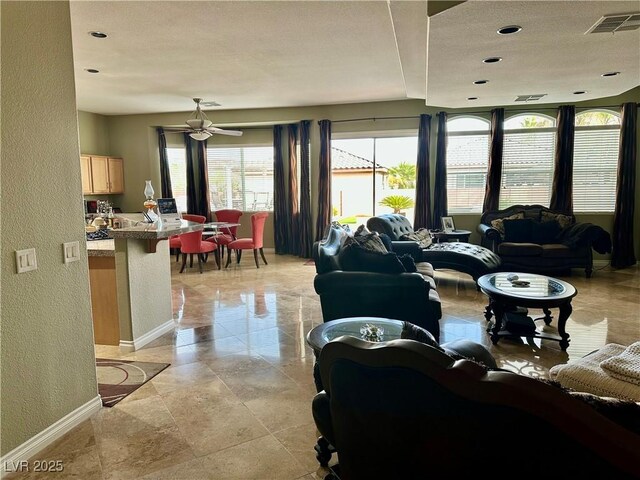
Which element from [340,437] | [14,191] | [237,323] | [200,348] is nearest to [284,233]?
[237,323]

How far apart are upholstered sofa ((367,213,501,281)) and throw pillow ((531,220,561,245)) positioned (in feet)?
4.99

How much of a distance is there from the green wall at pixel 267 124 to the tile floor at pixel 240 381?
9.98 feet

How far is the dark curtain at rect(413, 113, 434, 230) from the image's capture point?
7285 mm

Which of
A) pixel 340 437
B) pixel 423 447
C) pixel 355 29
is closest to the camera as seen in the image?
pixel 423 447

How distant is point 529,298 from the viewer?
335cm

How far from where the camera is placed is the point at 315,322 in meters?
4.26

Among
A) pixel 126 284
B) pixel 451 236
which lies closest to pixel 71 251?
pixel 126 284

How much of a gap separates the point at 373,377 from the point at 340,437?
32cm

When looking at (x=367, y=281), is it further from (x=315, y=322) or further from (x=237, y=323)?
(x=237, y=323)

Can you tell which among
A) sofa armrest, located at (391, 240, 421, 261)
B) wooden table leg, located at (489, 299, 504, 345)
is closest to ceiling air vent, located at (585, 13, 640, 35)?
wooden table leg, located at (489, 299, 504, 345)

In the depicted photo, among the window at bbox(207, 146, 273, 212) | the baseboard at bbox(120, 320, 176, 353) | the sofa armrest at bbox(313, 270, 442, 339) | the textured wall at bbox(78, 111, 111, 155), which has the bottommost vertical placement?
the baseboard at bbox(120, 320, 176, 353)

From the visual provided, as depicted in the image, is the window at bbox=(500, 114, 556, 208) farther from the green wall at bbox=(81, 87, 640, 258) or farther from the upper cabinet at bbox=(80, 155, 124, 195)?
the upper cabinet at bbox=(80, 155, 124, 195)

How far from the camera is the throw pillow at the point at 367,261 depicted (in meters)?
3.45

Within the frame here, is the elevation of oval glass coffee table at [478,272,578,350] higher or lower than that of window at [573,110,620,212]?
lower
